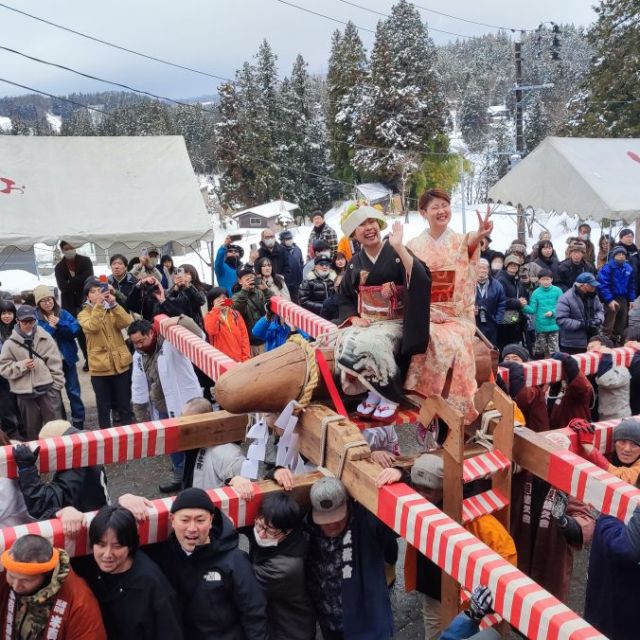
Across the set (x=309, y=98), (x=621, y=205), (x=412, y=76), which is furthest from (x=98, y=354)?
(x=309, y=98)

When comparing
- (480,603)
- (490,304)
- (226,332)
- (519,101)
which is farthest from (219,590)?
(519,101)

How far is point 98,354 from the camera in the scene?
21.2 feet

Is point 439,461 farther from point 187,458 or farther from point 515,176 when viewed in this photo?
point 515,176


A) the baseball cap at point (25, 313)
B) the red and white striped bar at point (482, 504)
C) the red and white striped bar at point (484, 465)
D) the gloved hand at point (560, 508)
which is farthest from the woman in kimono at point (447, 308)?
the baseball cap at point (25, 313)

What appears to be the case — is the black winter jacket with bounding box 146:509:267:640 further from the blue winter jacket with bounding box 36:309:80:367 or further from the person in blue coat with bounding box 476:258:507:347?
the person in blue coat with bounding box 476:258:507:347

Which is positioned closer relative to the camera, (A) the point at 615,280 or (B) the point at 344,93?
(A) the point at 615,280

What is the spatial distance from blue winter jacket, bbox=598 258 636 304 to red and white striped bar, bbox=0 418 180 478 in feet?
23.1

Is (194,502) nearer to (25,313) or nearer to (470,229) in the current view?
(25,313)

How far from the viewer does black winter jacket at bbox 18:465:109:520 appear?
3.30 m

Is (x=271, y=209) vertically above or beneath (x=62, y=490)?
above

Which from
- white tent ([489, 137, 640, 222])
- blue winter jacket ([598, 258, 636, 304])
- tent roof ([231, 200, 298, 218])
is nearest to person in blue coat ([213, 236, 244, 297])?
white tent ([489, 137, 640, 222])

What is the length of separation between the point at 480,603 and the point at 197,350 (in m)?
3.39

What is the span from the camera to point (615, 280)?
9086 millimetres

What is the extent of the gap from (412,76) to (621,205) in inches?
1117
